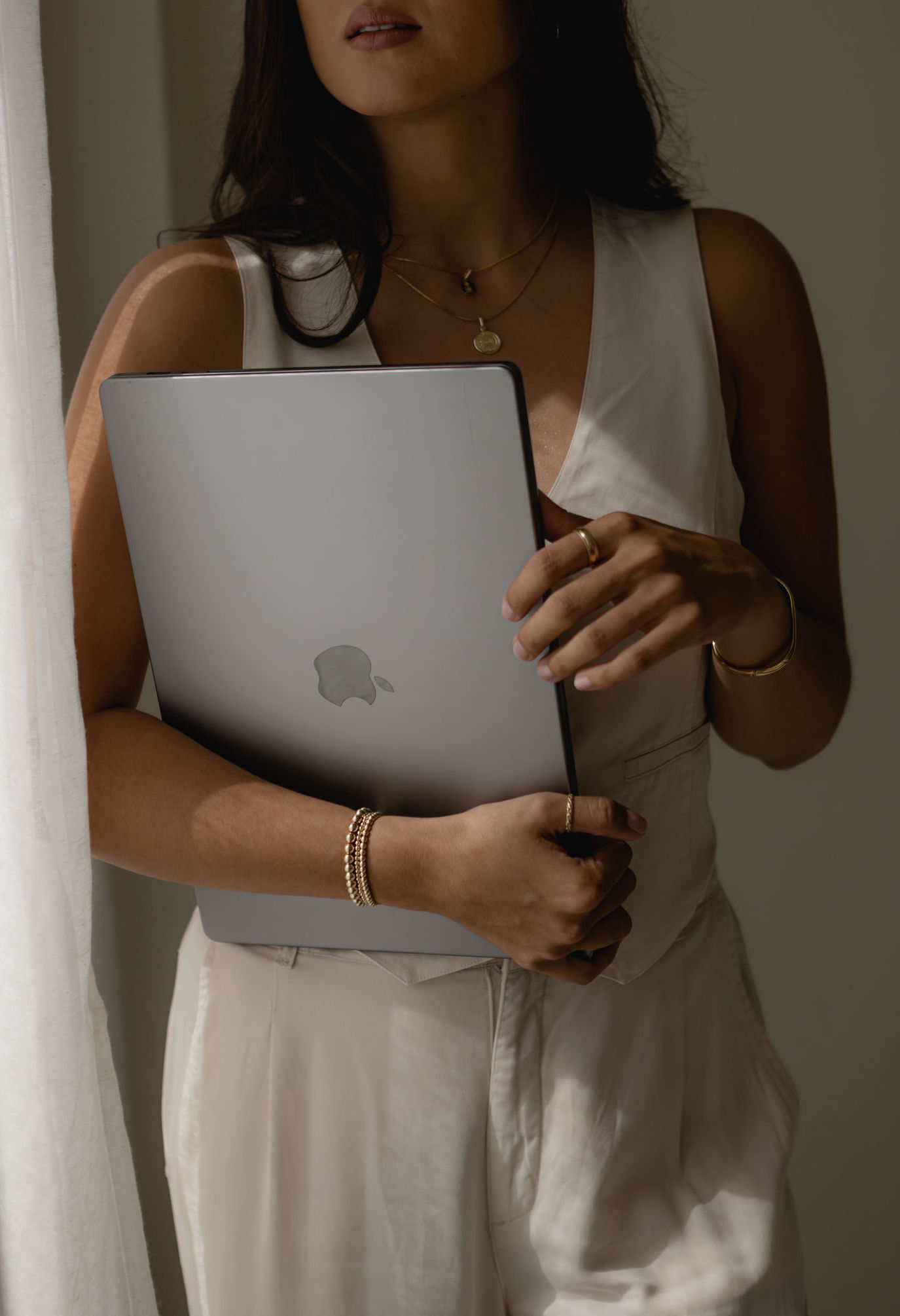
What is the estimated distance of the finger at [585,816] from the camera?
74 cm

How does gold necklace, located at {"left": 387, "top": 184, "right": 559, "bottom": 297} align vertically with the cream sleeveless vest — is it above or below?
above

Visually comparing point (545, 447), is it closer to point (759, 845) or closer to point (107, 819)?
point (107, 819)

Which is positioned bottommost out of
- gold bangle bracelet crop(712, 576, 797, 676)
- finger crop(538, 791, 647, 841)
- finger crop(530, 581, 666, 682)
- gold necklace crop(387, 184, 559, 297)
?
finger crop(538, 791, 647, 841)

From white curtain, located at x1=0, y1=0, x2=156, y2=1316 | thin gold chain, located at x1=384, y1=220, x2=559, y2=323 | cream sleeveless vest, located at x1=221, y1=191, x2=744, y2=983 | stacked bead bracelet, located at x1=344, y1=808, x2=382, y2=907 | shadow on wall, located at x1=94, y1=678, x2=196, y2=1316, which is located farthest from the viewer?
shadow on wall, located at x1=94, y1=678, x2=196, y2=1316

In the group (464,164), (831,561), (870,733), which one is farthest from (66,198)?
(870,733)

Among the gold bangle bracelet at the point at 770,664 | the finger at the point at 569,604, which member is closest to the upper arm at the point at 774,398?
the gold bangle bracelet at the point at 770,664

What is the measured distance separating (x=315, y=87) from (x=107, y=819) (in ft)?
2.12

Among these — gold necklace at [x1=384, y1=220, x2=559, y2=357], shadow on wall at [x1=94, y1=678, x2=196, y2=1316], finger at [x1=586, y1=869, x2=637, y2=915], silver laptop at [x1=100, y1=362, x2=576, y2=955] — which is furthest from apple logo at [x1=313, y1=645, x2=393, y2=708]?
shadow on wall at [x1=94, y1=678, x2=196, y2=1316]

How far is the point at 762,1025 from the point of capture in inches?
39.6

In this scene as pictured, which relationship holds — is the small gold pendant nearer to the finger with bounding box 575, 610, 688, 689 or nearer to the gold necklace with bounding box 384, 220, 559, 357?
the gold necklace with bounding box 384, 220, 559, 357

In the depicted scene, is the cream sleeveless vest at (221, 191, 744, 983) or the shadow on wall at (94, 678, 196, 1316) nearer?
the cream sleeveless vest at (221, 191, 744, 983)

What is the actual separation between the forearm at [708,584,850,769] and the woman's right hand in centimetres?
22

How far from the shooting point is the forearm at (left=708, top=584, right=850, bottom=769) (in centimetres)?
92

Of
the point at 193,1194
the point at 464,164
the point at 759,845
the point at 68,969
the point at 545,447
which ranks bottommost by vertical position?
the point at 759,845
